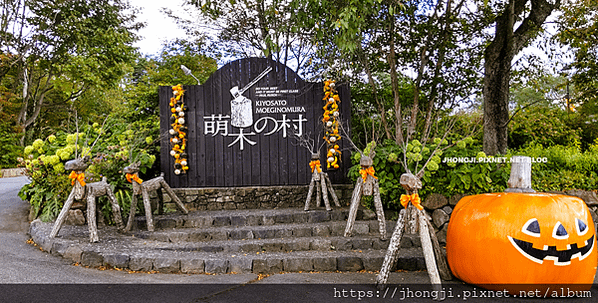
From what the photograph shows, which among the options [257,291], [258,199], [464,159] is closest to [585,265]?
[464,159]

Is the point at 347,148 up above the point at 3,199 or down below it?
above

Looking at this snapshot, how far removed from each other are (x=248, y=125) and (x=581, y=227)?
5.47 m

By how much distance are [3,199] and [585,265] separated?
31.2ft

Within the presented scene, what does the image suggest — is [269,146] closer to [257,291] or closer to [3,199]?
[257,291]

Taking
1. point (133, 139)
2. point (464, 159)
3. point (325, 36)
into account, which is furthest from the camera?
point (133, 139)

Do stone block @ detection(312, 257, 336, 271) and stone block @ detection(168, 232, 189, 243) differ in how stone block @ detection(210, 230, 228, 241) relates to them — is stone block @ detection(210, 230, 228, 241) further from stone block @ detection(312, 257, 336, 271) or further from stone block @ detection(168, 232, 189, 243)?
stone block @ detection(312, 257, 336, 271)

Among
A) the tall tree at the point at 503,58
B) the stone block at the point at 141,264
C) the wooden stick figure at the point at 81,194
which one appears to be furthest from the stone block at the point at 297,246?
the tall tree at the point at 503,58

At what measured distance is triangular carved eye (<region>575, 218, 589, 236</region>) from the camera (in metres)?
3.38

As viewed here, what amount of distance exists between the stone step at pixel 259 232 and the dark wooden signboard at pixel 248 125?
1.73 m

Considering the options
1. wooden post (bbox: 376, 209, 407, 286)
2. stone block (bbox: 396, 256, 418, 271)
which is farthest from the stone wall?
wooden post (bbox: 376, 209, 407, 286)

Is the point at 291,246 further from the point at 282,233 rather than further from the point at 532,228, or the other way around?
the point at 532,228

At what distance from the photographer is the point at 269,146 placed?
746 cm

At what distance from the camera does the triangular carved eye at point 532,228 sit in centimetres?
336

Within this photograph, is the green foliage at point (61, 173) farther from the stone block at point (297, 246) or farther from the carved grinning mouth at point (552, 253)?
the carved grinning mouth at point (552, 253)
